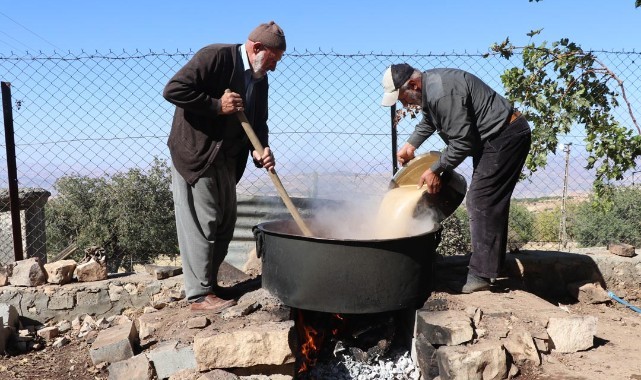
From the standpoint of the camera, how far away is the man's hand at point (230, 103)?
11.0 feet

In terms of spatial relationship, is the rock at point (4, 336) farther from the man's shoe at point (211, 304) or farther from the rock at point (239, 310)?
the rock at point (239, 310)

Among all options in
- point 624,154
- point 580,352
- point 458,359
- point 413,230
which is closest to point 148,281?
point 413,230

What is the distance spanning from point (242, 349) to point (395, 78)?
1.92 m

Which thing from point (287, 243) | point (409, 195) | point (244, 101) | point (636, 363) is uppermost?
point (244, 101)

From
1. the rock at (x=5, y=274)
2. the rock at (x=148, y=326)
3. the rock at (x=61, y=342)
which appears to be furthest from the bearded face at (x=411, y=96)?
the rock at (x=5, y=274)

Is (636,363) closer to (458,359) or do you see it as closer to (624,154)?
(458,359)

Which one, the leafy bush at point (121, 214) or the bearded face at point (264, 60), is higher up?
the bearded face at point (264, 60)

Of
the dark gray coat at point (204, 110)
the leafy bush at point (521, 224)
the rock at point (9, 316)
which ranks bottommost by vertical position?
the leafy bush at point (521, 224)

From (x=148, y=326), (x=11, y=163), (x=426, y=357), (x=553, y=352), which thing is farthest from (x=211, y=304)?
(x=11, y=163)

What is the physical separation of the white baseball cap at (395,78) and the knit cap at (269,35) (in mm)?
716

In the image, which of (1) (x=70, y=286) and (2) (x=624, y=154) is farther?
(2) (x=624, y=154)

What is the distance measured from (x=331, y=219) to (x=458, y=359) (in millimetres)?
1502

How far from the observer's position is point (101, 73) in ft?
16.4

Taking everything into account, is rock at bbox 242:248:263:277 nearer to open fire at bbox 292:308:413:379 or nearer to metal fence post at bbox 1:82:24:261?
open fire at bbox 292:308:413:379
